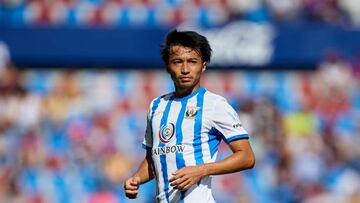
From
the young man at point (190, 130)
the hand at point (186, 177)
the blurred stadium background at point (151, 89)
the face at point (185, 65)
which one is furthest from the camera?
the blurred stadium background at point (151, 89)

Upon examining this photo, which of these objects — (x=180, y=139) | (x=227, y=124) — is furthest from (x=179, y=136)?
(x=227, y=124)

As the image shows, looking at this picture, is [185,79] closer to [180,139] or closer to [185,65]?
[185,65]

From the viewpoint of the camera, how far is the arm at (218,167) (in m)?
4.48

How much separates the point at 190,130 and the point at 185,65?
36 cm

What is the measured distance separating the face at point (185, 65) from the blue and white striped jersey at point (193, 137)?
0.10 metres

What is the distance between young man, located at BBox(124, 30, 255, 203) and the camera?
15.5 feet

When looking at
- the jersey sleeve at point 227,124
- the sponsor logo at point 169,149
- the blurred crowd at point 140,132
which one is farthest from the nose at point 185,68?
the blurred crowd at point 140,132

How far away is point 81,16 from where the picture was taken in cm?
1503

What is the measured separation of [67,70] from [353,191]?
5.08m

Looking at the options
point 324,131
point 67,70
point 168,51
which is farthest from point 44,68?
point 168,51

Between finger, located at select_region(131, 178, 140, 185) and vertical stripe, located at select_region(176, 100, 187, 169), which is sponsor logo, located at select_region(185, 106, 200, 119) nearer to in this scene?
vertical stripe, located at select_region(176, 100, 187, 169)

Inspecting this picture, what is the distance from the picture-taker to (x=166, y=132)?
486 cm

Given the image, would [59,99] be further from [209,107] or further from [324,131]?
[209,107]

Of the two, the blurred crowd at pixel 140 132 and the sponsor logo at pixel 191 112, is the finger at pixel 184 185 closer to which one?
the sponsor logo at pixel 191 112
